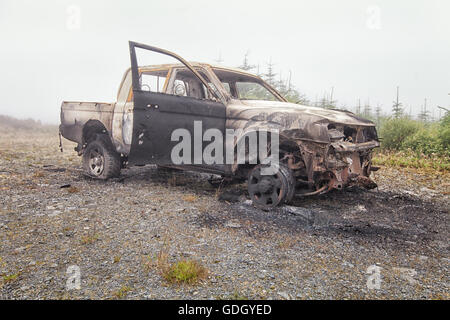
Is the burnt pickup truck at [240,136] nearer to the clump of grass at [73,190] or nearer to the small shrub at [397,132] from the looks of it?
the clump of grass at [73,190]

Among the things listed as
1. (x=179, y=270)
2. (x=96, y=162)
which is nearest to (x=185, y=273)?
(x=179, y=270)

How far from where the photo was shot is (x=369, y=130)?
16.9 ft

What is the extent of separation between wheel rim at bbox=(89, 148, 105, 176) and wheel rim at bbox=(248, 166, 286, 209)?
303cm

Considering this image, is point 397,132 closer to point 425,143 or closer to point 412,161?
point 425,143

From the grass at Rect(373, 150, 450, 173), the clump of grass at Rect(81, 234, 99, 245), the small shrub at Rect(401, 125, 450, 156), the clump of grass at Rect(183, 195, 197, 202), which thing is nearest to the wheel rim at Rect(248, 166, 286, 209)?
the clump of grass at Rect(183, 195, 197, 202)

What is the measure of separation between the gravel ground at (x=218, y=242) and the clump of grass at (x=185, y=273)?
0.06 m

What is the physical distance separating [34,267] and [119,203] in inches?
77.6

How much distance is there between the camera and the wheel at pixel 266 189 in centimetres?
427

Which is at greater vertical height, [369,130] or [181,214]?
[369,130]

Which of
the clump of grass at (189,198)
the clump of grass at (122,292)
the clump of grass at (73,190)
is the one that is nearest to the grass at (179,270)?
the clump of grass at (122,292)

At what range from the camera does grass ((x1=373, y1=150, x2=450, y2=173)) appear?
25.9 feet

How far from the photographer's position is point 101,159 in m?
6.09
